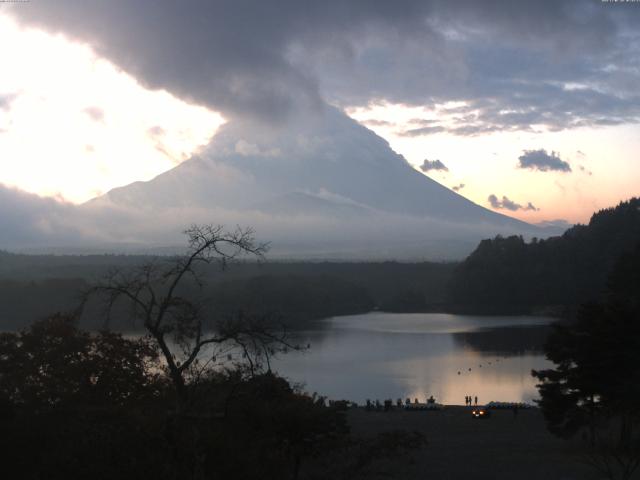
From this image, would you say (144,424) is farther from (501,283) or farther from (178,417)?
(501,283)

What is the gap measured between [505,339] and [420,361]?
904 cm

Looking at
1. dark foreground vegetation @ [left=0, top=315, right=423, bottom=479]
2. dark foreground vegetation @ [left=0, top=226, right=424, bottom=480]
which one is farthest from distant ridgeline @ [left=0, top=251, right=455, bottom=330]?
dark foreground vegetation @ [left=0, top=226, right=424, bottom=480]

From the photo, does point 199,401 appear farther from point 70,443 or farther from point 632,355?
point 632,355

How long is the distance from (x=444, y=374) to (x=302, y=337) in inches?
469

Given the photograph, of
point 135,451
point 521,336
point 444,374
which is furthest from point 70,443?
point 521,336

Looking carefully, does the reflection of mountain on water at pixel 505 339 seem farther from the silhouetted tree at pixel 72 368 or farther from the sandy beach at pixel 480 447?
the silhouetted tree at pixel 72 368

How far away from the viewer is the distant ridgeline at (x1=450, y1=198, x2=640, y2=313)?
5806 centimetres

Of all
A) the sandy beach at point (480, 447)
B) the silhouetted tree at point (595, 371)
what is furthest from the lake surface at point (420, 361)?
the silhouetted tree at point (595, 371)

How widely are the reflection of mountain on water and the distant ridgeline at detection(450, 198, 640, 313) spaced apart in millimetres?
15890

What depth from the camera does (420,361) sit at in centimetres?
2955

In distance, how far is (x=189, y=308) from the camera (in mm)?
5914

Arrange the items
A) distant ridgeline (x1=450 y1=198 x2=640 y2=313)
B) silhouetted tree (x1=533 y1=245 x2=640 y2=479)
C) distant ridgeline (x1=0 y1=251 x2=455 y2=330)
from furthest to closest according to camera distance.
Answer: distant ridgeline (x1=450 y1=198 x2=640 y2=313), distant ridgeline (x1=0 y1=251 x2=455 y2=330), silhouetted tree (x1=533 y1=245 x2=640 y2=479)

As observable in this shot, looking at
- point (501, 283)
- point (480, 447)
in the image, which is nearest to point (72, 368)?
point (480, 447)

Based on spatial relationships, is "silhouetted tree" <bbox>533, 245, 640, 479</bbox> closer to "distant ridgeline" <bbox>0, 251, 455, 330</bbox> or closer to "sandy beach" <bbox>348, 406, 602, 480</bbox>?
"sandy beach" <bbox>348, 406, 602, 480</bbox>
